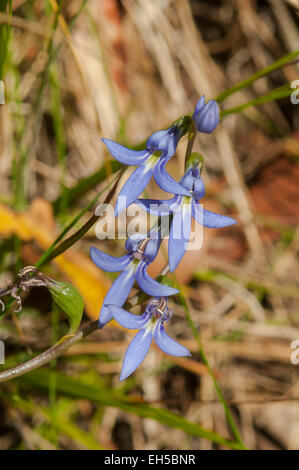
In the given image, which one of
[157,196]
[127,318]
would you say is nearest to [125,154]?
[127,318]

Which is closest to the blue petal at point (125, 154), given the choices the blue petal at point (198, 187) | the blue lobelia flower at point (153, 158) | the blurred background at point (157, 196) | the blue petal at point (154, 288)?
the blue lobelia flower at point (153, 158)

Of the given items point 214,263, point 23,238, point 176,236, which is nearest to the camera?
point 176,236

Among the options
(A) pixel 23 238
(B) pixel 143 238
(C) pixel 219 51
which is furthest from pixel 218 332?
Answer: (C) pixel 219 51

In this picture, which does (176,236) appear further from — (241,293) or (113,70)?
(113,70)

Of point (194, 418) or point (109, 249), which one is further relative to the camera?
point (109, 249)

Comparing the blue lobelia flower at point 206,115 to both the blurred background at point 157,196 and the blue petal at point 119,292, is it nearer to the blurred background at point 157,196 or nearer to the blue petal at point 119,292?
the blue petal at point 119,292

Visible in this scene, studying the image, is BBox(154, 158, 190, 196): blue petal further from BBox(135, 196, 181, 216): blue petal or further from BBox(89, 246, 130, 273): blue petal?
BBox(89, 246, 130, 273): blue petal

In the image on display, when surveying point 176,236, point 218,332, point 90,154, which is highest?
point 90,154
